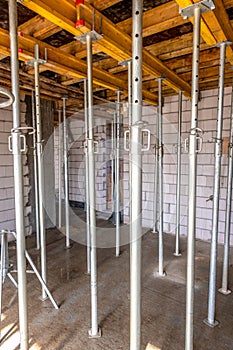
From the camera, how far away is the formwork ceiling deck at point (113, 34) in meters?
1.70

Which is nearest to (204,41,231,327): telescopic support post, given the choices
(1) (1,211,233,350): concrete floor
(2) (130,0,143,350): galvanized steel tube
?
(1) (1,211,233,350): concrete floor

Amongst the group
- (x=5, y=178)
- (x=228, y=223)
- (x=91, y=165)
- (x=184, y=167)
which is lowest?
(x=228, y=223)

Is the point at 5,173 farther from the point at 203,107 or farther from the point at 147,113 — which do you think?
the point at 203,107

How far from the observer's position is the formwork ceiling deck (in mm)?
1703

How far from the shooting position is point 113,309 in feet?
7.38

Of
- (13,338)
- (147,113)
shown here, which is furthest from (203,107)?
(13,338)

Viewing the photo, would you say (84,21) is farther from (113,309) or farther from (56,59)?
(113,309)

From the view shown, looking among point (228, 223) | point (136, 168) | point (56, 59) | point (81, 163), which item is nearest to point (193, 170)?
point (136, 168)

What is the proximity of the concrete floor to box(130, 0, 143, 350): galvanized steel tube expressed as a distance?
891 mm

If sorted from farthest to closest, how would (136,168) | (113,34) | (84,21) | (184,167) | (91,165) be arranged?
(184,167) < (113,34) < (91,165) < (84,21) < (136,168)

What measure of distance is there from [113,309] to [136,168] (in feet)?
5.71

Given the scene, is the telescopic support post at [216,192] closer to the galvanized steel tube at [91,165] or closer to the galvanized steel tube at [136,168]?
the galvanized steel tube at [91,165]

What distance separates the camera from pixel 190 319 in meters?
1.51

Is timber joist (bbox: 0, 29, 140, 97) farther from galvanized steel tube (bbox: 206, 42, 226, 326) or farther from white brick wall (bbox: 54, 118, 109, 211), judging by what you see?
white brick wall (bbox: 54, 118, 109, 211)
